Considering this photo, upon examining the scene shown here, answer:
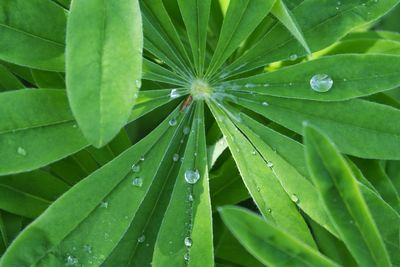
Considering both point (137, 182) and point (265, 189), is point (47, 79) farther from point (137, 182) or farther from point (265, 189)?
point (265, 189)

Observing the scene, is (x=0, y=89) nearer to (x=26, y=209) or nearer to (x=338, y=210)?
(x=26, y=209)

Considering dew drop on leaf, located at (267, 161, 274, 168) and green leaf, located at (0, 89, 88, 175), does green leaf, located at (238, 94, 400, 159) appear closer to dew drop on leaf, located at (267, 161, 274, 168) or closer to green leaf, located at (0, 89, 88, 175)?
dew drop on leaf, located at (267, 161, 274, 168)

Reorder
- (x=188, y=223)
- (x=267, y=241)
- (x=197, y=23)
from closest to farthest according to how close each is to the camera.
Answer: (x=267, y=241) < (x=188, y=223) < (x=197, y=23)

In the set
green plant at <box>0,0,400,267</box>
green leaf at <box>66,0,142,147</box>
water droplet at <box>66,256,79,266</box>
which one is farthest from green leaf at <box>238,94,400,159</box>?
water droplet at <box>66,256,79,266</box>

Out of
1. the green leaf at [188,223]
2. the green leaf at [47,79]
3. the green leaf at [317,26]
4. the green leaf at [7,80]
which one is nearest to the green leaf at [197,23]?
the green leaf at [317,26]

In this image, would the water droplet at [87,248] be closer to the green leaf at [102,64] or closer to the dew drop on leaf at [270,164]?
the green leaf at [102,64]

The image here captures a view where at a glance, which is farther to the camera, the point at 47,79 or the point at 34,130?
the point at 47,79

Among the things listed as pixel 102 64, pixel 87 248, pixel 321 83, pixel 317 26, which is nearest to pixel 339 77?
pixel 321 83
